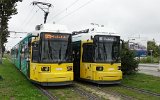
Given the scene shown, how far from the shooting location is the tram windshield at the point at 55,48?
736 inches

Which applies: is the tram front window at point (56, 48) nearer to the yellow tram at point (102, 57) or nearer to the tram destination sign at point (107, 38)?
the yellow tram at point (102, 57)

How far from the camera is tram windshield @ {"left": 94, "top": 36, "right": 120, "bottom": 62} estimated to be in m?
19.9

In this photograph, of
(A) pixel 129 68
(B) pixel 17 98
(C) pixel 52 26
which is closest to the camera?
(B) pixel 17 98

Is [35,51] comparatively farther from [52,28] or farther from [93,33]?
[93,33]

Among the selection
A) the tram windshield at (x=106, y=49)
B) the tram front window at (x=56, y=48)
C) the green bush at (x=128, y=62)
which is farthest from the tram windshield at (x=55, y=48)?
the green bush at (x=128, y=62)

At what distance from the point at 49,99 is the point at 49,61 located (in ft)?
13.3

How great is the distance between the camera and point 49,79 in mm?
18406

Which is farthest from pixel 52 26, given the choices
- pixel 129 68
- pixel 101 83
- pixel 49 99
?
pixel 129 68

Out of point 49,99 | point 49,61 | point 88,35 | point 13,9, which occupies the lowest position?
point 49,99

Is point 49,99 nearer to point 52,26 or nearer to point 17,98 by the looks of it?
point 17,98

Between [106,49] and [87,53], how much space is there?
4.31 ft

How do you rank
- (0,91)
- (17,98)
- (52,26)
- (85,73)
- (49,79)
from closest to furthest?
1. (17,98)
2. (0,91)
3. (49,79)
4. (52,26)
5. (85,73)

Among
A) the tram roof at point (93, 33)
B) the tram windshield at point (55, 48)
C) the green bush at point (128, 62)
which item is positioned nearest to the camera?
the tram windshield at point (55, 48)

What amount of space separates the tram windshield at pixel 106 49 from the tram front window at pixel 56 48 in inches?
65.7
